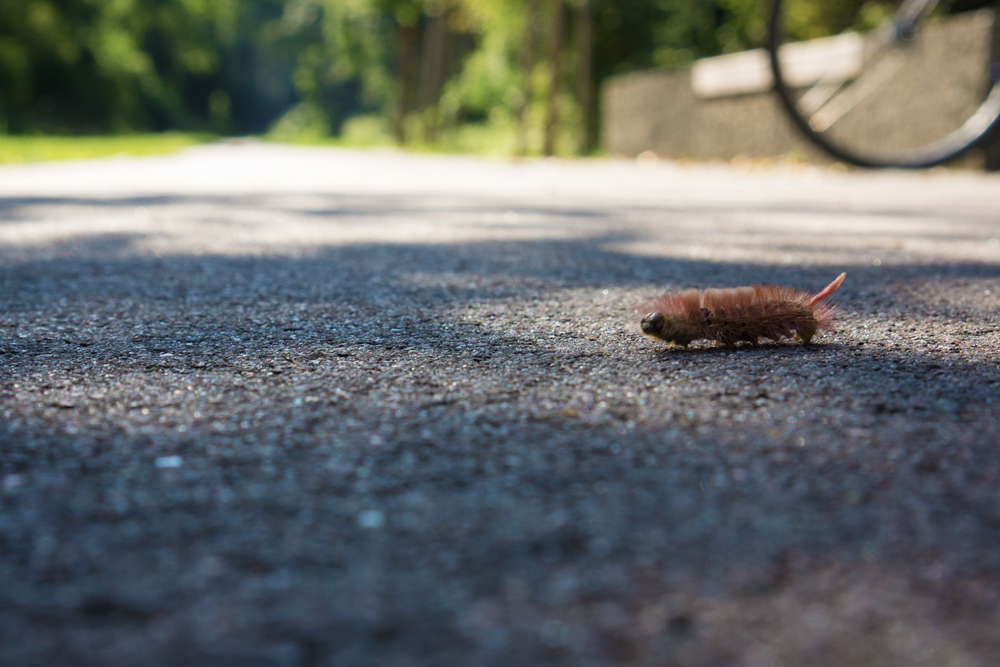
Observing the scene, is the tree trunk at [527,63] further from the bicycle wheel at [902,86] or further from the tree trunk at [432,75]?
the tree trunk at [432,75]

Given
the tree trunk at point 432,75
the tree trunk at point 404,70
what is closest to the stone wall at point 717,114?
the tree trunk at point 432,75

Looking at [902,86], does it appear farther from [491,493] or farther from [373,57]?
[373,57]

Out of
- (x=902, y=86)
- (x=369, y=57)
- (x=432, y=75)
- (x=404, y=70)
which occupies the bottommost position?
(x=902, y=86)

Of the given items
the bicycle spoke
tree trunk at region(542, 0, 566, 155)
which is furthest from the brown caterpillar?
tree trunk at region(542, 0, 566, 155)

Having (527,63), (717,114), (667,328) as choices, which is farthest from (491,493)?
(527,63)

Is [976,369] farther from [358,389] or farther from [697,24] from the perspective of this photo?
[697,24]

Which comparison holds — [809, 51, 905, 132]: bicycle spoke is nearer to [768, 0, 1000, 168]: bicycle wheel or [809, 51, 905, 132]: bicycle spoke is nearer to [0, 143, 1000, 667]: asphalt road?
[768, 0, 1000, 168]: bicycle wheel

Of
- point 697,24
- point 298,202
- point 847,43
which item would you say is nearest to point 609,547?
point 298,202
